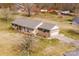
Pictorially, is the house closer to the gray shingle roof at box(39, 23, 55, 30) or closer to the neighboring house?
the gray shingle roof at box(39, 23, 55, 30)

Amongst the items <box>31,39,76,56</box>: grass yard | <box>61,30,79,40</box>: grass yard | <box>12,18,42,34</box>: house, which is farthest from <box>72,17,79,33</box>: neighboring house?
<box>12,18,42,34</box>: house

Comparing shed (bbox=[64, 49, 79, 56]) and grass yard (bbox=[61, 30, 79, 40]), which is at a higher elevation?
grass yard (bbox=[61, 30, 79, 40])

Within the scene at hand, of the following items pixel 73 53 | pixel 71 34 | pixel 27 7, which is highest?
pixel 27 7

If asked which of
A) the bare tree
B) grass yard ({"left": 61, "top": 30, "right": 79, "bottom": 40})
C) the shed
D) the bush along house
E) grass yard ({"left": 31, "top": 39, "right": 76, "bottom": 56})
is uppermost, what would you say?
the bare tree

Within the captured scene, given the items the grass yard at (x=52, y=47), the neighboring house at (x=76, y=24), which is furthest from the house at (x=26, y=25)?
the neighboring house at (x=76, y=24)

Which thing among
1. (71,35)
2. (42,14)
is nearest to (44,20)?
(42,14)

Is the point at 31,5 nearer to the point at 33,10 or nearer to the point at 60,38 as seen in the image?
the point at 33,10

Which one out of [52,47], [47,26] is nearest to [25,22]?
[47,26]

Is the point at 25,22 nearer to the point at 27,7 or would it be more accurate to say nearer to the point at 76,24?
the point at 27,7
